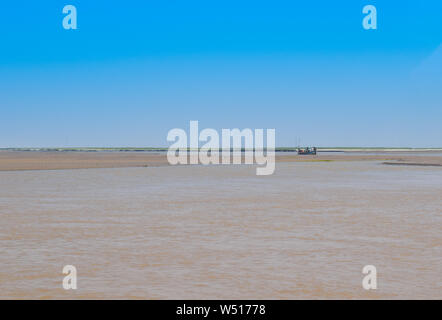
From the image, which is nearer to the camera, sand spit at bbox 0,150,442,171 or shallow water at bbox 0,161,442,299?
shallow water at bbox 0,161,442,299

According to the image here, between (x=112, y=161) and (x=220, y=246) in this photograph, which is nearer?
(x=220, y=246)

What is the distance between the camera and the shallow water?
9445 millimetres

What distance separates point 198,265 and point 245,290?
206 centimetres

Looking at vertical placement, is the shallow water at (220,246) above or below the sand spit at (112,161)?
below

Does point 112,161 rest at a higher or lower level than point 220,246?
higher

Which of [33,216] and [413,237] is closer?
[413,237]

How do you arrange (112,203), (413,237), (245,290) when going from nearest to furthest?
(245,290), (413,237), (112,203)

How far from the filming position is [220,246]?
13203 millimetres

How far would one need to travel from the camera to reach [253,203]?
22.9 metres

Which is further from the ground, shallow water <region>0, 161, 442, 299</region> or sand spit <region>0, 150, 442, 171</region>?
sand spit <region>0, 150, 442, 171</region>

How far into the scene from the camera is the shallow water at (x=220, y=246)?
31.0 feet

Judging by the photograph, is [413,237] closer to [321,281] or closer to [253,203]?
[321,281]

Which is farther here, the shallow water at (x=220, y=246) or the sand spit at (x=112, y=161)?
the sand spit at (x=112, y=161)

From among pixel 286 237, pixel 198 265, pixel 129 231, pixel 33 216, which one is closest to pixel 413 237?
pixel 286 237
